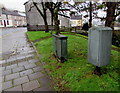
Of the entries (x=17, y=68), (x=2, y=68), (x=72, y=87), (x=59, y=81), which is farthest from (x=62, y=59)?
(x=2, y=68)

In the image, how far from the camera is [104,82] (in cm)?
242

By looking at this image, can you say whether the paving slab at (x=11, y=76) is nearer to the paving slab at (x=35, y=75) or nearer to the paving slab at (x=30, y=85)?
the paving slab at (x=35, y=75)

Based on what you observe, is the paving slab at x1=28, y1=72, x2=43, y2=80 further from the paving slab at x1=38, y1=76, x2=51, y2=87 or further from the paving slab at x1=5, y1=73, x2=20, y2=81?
the paving slab at x1=5, y1=73, x2=20, y2=81

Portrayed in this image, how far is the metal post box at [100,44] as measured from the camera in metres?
2.37

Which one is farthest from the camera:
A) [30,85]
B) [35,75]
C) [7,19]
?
[7,19]

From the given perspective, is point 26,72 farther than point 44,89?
Yes

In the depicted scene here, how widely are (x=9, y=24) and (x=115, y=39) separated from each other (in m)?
46.0

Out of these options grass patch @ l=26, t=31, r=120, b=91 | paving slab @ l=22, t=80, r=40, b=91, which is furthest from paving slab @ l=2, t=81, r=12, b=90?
grass patch @ l=26, t=31, r=120, b=91

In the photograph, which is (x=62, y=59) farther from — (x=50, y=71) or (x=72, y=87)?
(x=72, y=87)

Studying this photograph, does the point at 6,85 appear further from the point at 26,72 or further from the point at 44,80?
the point at 44,80

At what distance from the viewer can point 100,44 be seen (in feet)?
7.83

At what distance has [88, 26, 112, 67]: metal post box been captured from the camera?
2367 millimetres

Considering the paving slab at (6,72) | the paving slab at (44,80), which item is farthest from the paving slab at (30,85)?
the paving slab at (6,72)

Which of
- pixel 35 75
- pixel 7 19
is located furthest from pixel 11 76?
pixel 7 19
